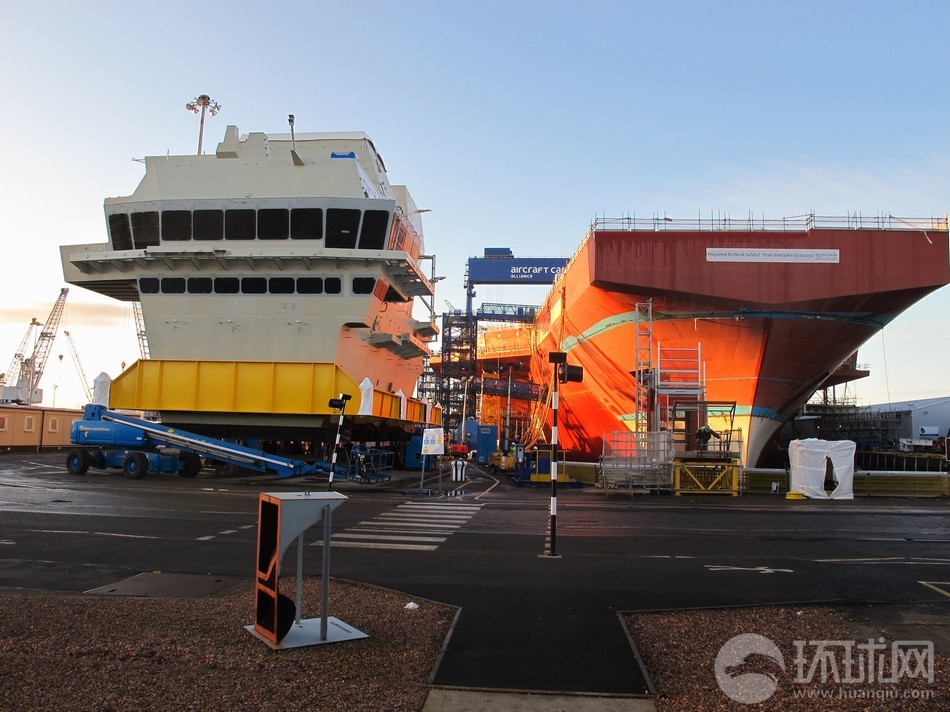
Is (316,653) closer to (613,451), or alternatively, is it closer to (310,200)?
(613,451)

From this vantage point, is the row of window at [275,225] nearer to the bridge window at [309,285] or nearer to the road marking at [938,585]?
the bridge window at [309,285]

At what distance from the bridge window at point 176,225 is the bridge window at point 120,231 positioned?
5.99 feet

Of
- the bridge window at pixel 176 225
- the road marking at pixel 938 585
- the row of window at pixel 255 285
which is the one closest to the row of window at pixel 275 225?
the bridge window at pixel 176 225

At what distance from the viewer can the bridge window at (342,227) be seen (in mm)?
28531

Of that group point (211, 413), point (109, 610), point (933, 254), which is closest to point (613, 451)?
point (933, 254)

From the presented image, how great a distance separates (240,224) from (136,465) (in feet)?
34.4

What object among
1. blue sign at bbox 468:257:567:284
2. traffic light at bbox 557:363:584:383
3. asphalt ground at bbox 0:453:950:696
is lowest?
asphalt ground at bbox 0:453:950:696

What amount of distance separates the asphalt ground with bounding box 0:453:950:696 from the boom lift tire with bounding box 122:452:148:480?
5108 millimetres

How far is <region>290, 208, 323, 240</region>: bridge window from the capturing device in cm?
2855

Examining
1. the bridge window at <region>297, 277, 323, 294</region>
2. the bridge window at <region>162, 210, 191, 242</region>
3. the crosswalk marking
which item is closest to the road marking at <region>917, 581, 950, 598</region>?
the crosswalk marking

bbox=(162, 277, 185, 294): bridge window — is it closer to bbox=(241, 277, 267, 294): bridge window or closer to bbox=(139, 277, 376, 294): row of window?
bbox=(139, 277, 376, 294): row of window

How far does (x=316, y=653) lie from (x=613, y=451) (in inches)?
858

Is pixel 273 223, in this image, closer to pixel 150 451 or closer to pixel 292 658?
pixel 150 451

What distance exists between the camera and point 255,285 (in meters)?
29.4
